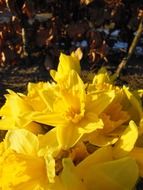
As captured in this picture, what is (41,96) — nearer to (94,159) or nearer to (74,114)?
(74,114)

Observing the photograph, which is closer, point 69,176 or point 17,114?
point 69,176

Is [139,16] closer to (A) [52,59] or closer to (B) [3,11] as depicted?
(A) [52,59]

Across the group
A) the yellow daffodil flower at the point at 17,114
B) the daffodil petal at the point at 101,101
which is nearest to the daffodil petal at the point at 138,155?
the daffodil petal at the point at 101,101

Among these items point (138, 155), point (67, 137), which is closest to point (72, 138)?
point (67, 137)

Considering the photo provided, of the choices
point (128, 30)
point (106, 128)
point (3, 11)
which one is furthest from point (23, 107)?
point (128, 30)

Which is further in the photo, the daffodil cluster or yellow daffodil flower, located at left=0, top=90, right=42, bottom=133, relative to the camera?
yellow daffodil flower, located at left=0, top=90, right=42, bottom=133

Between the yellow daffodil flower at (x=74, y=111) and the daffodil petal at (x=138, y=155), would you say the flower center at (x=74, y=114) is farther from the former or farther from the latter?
the daffodil petal at (x=138, y=155)

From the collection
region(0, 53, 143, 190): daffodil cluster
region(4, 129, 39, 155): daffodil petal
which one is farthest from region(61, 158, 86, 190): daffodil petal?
region(4, 129, 39, 155): daffodil petal

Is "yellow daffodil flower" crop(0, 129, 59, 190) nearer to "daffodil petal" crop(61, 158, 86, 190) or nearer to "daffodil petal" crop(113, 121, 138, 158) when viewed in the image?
"daffodil petal" crop(61, 158, 86, 190)
